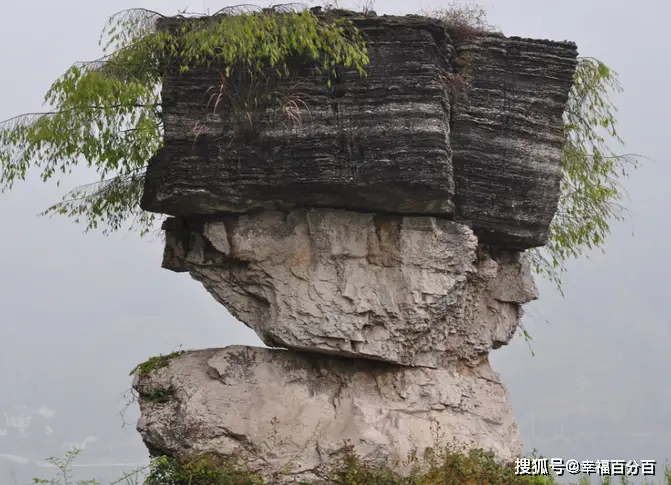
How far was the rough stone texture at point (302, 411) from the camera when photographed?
1417cm

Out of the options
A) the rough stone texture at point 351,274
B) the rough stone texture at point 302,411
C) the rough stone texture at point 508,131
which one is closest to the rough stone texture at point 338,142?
the rough stone texture at point 351,274

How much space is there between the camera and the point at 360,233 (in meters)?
14.4

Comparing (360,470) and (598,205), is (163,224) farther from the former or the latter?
(598,205)

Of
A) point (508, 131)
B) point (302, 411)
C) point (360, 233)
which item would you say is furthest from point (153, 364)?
point (508, 131)

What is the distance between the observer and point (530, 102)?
14844 mm

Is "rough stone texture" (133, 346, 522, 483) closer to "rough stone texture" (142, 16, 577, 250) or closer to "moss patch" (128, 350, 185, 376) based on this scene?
"moss patch" (128, 350, 185, 376)

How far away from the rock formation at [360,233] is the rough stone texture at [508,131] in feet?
0.06

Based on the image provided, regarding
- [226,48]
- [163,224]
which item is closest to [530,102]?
[226,48]

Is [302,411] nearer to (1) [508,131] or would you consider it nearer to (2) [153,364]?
(2) [153,364]

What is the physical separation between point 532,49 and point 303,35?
3.33 m

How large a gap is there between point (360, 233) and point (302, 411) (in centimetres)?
249

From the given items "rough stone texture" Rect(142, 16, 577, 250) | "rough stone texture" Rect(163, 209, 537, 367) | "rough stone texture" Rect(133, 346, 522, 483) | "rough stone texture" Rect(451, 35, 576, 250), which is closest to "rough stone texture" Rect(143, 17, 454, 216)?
"rough stone texture" Rect(142, 16, 577, 250)

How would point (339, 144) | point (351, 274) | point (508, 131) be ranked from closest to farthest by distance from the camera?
point (339, 144)
point (351, 274)
point (508, 131)

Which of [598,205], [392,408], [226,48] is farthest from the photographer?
[598,205]
